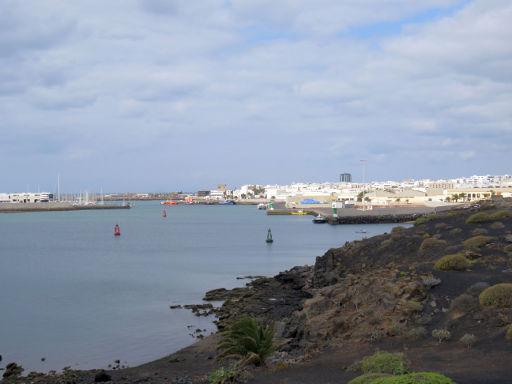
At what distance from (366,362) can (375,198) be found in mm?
133731

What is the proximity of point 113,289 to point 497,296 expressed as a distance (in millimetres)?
22262

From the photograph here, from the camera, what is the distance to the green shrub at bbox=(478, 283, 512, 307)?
1148cm

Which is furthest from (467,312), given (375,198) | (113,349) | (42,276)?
(375,198)

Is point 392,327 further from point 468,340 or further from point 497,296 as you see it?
point 497,296

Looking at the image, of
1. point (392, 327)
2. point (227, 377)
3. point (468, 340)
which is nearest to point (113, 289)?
point (392, 327)

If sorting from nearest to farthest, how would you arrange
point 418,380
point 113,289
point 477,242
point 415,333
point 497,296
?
1. point 418,380
2. point 415,333
3. point 497,296
4. point 477,242
5. point 113,289

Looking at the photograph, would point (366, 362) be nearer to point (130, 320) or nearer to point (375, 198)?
point (130, 320)

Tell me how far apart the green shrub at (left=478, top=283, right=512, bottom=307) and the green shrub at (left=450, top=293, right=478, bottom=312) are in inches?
9.7

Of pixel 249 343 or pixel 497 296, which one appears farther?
pixel 497 296

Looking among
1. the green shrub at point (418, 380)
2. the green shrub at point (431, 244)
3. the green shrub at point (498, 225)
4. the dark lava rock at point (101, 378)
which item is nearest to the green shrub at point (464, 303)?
the green shrub at point (418, 380)

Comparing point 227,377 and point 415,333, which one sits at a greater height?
point 415,333

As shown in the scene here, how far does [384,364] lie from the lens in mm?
8711

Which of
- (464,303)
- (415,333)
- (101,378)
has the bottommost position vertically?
(101,378)

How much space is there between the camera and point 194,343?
16625 millimetres
